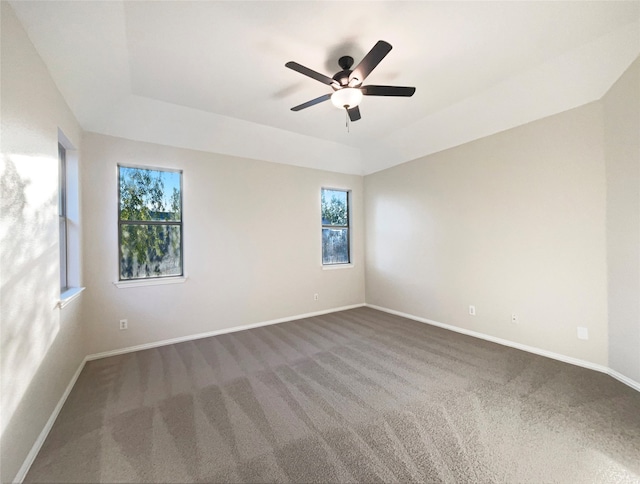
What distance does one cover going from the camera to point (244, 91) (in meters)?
3.03

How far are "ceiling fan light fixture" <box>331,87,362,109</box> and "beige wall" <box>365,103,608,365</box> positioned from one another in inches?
84.0

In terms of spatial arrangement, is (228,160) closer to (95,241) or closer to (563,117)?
(95,241)

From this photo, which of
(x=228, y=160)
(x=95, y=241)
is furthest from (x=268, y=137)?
(x=95, y=241)

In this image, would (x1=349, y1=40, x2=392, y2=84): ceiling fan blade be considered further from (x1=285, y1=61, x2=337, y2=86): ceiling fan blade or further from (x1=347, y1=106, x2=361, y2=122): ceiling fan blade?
(x1=347, y1=106, x2=361, y2=122): ceiling fan blade

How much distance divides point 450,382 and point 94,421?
9.63 ft

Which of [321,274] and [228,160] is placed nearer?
[228,160]

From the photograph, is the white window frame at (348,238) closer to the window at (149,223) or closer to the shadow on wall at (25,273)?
the window at (149,223)

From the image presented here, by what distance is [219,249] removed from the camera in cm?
387

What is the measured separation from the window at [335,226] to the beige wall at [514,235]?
1021 mm

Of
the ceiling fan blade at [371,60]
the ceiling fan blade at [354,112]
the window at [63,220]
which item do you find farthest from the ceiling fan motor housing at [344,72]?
the window at [63,220]

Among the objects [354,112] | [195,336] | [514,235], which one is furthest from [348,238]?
[195,336]

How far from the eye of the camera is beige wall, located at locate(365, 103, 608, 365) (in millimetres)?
2670

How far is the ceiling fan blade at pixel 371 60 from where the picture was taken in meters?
1.84

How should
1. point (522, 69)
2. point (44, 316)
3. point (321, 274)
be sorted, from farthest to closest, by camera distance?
point (321, 274) < point (522, 69) < point (44, 316)
